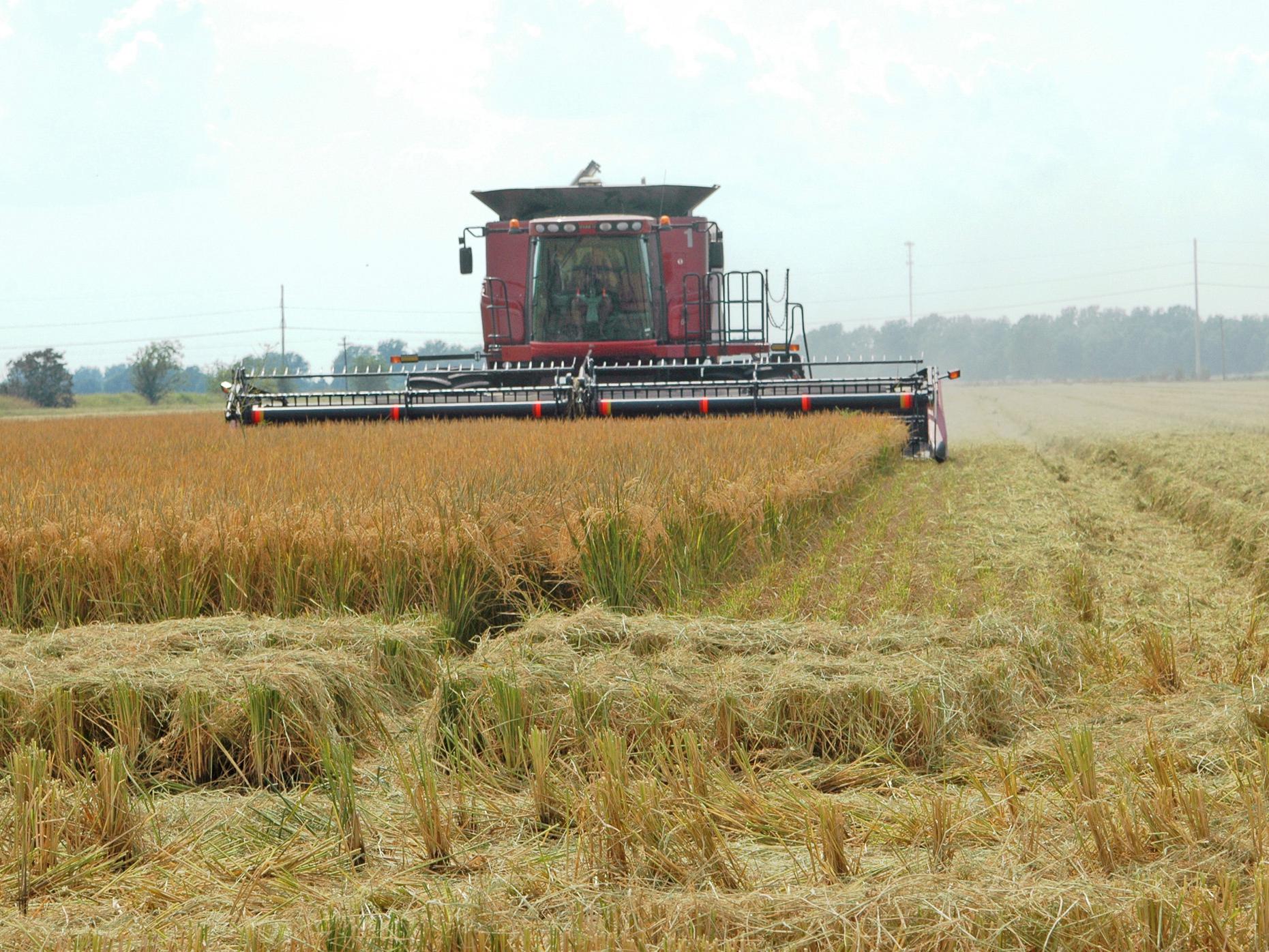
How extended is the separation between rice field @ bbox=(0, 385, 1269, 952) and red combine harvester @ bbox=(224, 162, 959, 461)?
21.0 ft

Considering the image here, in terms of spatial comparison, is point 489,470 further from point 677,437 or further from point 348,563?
point 677,437

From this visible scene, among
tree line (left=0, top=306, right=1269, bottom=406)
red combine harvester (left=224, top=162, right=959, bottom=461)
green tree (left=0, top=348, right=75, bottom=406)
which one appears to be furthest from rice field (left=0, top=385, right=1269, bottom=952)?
tree line (left=0, top=306, right=1269, bottom=406)

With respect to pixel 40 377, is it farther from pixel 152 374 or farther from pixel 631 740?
pixel 631 740

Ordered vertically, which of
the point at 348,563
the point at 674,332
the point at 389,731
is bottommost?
the point at 389,731

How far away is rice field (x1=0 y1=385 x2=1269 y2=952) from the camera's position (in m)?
2.52

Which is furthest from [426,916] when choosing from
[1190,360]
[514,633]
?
[1190,360]

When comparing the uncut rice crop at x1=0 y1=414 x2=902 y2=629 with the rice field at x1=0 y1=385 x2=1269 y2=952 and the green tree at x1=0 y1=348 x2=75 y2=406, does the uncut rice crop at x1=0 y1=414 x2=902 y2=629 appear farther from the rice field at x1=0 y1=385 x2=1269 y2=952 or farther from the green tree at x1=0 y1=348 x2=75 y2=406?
the green tree at x1=0 y1=348 x2=75 y2=406

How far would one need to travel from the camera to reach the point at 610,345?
49.1 ft

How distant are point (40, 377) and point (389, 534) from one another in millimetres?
61021

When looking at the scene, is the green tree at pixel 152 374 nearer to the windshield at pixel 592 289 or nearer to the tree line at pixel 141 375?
the tree line at pixel 141 375

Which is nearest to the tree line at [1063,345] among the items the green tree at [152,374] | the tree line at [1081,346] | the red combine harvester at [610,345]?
the tree line at [1081,346]

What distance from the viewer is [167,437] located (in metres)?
13.0

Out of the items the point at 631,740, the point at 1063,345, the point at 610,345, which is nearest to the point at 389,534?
the point at 631,740

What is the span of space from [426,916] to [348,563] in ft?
10.1
